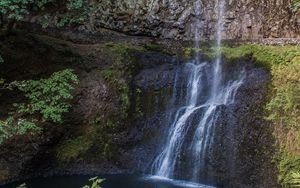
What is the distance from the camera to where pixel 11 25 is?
41.1ft

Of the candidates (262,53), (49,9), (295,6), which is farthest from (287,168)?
(49,9)

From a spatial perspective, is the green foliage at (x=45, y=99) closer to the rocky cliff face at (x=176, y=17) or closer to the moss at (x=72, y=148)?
the moss at (x=72, y=148)

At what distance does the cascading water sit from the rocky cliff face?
78.9 inches

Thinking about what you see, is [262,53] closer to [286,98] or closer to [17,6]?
[286,98]

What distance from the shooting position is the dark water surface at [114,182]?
37.2 ft

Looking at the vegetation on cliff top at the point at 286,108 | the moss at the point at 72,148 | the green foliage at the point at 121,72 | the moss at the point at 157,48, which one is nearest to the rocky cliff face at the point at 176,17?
the moss at the point at 157,48

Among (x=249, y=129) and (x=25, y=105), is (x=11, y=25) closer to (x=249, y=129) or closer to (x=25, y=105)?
(x=25, y=105)

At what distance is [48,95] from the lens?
12.0 meters

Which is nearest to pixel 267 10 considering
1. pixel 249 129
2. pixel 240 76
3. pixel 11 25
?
pixel 240 76

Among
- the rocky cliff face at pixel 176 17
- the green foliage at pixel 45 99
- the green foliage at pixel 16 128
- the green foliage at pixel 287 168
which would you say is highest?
the rocky cliff face at pixel 176 17

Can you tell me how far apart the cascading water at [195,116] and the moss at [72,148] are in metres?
2.16

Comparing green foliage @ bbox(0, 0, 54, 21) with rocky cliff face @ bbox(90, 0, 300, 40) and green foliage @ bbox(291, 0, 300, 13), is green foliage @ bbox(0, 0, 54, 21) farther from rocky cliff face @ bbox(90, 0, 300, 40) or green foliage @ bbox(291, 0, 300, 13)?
green foliage @ bbox(291, 0, 300, 13)

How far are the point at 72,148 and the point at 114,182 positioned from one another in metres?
1.81

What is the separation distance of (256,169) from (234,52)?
4645 mm
